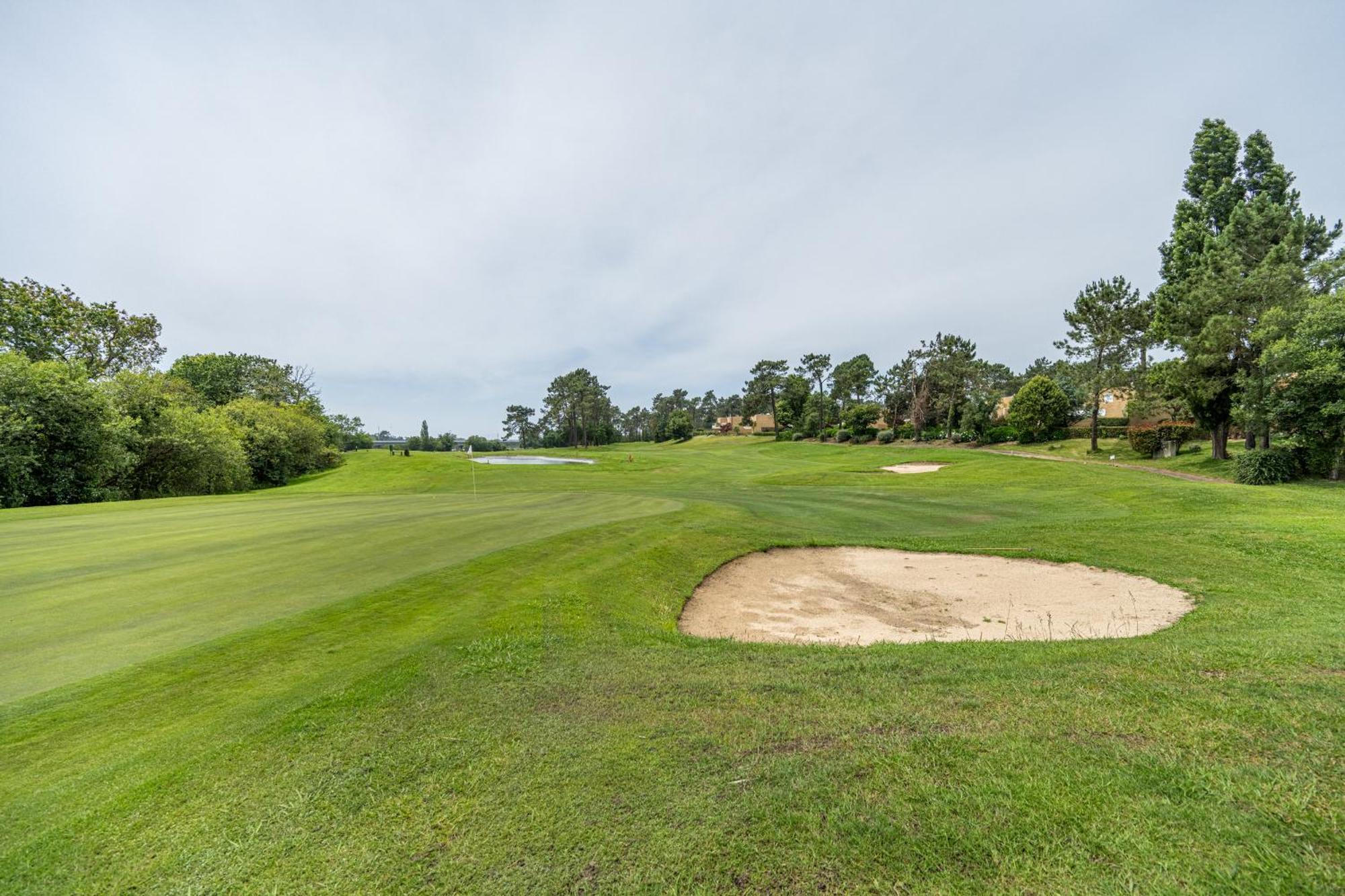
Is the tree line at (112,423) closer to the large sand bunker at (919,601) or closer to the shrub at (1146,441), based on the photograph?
A: the large sand bunker at (919,601)

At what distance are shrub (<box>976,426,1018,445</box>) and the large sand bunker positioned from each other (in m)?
44.3

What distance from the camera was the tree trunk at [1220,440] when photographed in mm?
25942

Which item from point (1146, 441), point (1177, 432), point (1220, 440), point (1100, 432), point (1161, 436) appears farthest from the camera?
point (1100, 432)

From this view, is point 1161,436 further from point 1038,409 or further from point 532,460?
point 532,460

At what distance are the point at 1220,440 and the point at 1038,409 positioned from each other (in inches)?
690

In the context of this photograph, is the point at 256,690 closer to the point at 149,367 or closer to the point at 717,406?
the point at 149,367

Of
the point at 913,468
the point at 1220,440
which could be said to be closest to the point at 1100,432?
the point at 1220,440

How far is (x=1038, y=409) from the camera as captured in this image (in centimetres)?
4356

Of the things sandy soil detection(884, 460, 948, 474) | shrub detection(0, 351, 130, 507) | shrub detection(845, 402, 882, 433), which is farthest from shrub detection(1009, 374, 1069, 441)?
shrub detection(0, 351, 130, 507)

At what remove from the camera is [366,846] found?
2.53 metres

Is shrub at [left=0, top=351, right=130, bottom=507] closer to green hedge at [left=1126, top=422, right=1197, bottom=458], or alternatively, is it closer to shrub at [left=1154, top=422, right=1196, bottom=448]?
green hedge at [left=1126, top=422, right=1197, bottom=458]

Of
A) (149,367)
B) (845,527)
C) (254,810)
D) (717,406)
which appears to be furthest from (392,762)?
(717,406)

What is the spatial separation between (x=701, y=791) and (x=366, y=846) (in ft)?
6.01

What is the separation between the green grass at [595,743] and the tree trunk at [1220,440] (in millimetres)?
25764
